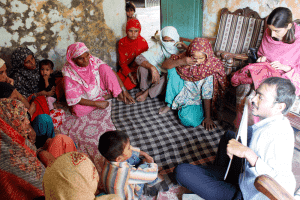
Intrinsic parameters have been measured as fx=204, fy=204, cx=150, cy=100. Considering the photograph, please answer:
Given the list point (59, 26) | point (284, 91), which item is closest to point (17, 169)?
point (284, 91)

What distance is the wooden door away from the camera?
139 inches

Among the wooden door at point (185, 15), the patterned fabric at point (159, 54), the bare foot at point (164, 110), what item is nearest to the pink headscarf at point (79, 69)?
the patterned fabric at point (159, 54)

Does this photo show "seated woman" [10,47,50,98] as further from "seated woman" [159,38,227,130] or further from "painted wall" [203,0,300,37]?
"painted wall" [203,0,300,37]

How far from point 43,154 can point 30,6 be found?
2256 mm

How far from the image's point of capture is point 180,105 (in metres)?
2.49

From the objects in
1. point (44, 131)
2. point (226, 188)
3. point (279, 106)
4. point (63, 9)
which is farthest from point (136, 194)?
point (63, 9)

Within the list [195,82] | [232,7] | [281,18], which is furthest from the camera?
[232,7]

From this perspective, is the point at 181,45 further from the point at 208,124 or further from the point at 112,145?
the point at 112,145

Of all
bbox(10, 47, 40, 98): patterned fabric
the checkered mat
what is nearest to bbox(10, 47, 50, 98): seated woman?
bbox(10, 47, 40, 98): patterned fabric

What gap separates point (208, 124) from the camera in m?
2.30

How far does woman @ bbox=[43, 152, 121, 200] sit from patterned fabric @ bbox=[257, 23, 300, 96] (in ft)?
6.54

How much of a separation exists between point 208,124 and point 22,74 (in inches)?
93.1

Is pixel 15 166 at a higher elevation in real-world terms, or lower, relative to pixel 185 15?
lower

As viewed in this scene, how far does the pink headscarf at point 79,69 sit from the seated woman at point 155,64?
2.06 ft
